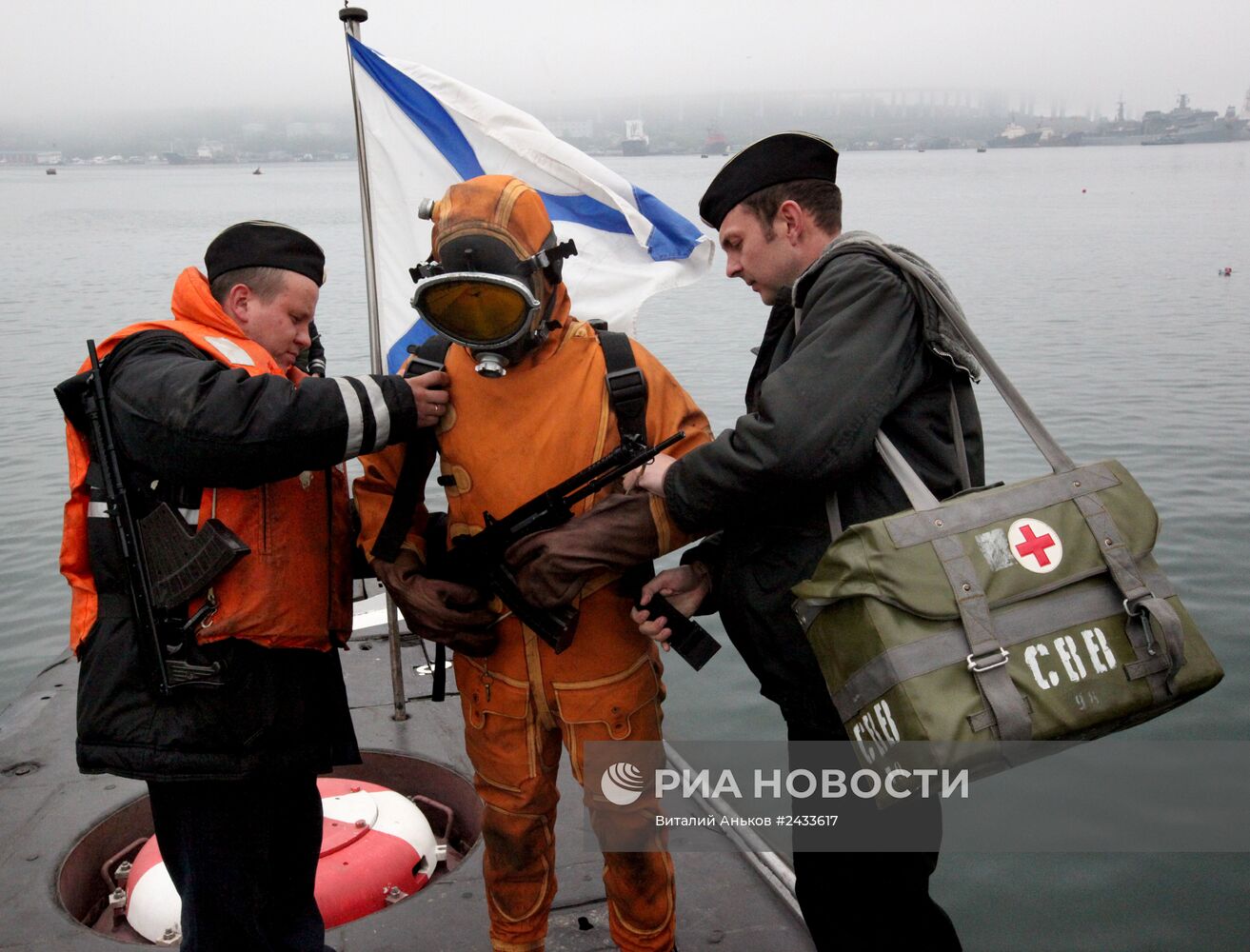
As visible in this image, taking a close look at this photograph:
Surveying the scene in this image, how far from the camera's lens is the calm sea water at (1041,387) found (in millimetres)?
4891

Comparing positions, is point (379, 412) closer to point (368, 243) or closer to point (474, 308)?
point (474, 308)

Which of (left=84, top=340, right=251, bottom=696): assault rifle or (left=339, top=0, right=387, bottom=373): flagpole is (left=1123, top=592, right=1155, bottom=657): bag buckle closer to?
A: (left=84, top=340, right=251, bottom=696): assault rifle

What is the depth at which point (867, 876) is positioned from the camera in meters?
2.40

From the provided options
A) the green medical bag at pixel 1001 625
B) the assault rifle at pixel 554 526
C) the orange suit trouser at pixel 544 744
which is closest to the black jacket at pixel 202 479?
the assault rifle at pixel 554 526

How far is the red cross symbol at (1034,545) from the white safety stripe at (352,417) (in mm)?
1356

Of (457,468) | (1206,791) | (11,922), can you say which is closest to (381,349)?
(457,468)

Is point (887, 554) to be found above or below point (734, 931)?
above

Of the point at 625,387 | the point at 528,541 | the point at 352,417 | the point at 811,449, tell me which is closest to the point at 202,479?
the point at 352,417

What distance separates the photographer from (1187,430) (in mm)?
11977

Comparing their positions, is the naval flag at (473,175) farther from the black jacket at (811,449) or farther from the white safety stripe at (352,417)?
the white safety stripe at (352,417)

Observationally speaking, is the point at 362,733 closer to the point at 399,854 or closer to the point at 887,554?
the point at 399,854

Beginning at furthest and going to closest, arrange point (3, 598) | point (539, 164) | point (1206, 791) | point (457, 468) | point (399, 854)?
point (3, 598), point (1206, 791), point (539, 164), point (399, 854), point (457, 468)

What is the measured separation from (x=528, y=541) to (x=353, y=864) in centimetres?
158

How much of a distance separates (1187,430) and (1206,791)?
7.52 metres
